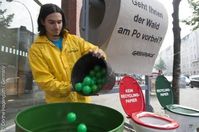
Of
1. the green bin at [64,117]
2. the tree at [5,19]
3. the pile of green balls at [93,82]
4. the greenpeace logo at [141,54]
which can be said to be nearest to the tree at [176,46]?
the greenpeace logo at [141,54]

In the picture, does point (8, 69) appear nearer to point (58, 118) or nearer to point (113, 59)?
point (113, 59)

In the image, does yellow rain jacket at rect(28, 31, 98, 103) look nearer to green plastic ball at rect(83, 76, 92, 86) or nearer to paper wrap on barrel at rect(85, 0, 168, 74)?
green plastic ball at rect(83, 76, 92, 86)

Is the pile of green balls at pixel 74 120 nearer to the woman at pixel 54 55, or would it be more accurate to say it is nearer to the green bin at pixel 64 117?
the green bin at pixel 64 117

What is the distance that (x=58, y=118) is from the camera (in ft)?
4.91

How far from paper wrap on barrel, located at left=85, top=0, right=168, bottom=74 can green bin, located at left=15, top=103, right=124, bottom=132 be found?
1.73 meters

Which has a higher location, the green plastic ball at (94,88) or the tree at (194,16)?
the tree at (194,16)

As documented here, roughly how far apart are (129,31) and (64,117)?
1.95 meters

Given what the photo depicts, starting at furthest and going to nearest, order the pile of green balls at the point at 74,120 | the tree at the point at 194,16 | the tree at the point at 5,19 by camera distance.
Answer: the tree at the point at 194,16
the tree at the point at 5,19
the pile of green balls at the point at 74,120

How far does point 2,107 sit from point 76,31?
172 cm

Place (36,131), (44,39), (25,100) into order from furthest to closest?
(25,100)
(44,39)
(36,131)

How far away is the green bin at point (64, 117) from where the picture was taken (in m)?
1.40

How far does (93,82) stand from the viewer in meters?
1.67

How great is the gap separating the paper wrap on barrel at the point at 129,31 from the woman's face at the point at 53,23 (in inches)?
52.6

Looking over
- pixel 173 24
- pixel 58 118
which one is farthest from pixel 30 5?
pixel 58 118
